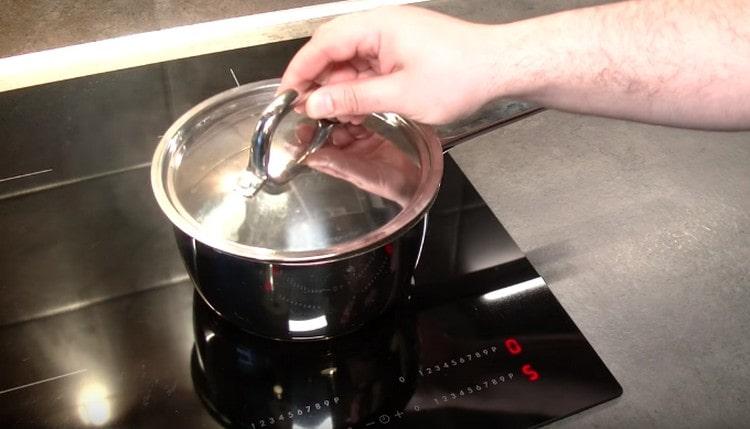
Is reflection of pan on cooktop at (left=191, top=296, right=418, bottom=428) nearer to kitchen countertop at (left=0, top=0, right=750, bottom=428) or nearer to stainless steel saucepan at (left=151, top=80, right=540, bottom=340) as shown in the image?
stainless steel saucepan at (left=151, top=80, right=540, bottom=340)

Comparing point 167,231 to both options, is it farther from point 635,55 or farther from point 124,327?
point 635,55

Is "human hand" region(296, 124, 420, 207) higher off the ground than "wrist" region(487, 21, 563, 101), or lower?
lower

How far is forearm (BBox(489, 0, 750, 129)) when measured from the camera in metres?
0.63

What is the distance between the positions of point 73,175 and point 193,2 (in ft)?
1.01

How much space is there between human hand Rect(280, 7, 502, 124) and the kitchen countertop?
20cm

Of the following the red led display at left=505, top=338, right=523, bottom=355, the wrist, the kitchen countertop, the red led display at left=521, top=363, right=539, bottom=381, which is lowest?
the red led display at left=521, top=363, right=539, bottom=381

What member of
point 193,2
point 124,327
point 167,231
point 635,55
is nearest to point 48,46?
point 193,2

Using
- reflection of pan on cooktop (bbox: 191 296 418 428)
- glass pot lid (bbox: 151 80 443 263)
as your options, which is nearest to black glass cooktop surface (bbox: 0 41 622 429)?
reflection of pan on cooktop (bbox: 191 296 418 428)

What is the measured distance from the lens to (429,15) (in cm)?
65

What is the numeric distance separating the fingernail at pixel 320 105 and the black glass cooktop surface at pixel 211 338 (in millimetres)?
206

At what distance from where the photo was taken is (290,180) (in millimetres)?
639

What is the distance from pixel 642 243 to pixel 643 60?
0.69 ft

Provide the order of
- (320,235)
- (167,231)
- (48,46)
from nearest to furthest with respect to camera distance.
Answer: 1. (320,235)
2. (167,231)
3. (48,46)

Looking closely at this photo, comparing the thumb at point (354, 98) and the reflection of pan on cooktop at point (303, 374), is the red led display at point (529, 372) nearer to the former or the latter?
the reflection of pan on cooktop at point (303, 374)
